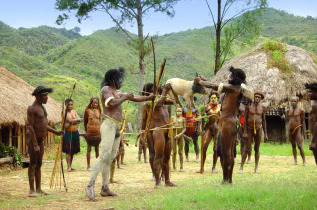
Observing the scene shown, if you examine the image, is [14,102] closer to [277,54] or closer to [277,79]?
[277,79]

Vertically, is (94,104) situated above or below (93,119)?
above

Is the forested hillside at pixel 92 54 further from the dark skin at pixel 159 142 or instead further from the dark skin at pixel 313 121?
the dark skin at pixel 313 121

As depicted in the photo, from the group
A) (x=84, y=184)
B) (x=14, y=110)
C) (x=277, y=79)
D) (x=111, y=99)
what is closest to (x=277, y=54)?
(x=277, y=79)

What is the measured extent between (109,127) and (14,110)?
6.20 m

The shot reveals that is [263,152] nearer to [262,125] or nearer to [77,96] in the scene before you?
[262,125]

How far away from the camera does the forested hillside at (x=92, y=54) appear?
3269 cm

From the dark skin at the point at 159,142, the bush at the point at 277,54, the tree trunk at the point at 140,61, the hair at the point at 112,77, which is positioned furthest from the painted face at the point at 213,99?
the tree trunk at the point at 140,61

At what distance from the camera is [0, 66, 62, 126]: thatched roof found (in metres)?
11.0

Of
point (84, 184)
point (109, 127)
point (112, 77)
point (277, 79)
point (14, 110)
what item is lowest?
point (84, 184)

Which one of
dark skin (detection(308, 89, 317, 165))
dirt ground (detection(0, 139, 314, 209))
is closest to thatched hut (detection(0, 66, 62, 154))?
dirt ground (detection(0, 139, 314, 209))

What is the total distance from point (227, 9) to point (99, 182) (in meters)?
17.7

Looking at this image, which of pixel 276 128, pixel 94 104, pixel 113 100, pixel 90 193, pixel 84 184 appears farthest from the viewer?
pixel 276 128

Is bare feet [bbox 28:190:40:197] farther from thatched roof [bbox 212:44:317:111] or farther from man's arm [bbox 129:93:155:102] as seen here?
thatched roof [bbox 212:44:317:111]

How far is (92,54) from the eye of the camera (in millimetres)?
45375
